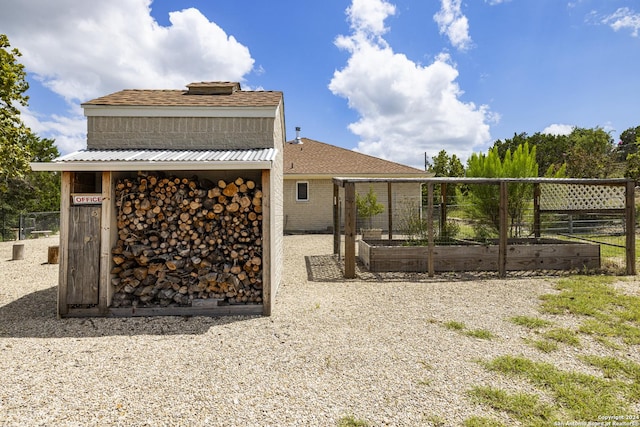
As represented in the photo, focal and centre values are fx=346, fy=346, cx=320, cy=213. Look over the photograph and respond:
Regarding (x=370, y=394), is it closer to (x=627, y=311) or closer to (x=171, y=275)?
(x=171, y=275)

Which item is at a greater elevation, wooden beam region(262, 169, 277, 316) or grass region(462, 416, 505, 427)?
wooden beam region(262, 169, 277, 316)

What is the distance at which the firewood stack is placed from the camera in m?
5.13

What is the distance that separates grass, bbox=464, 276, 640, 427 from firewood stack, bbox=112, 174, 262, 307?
340 cm

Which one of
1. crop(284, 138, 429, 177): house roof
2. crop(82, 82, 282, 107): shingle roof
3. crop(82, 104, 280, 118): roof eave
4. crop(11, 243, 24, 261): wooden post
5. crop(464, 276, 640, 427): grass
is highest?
crop(284, 138, 429, 177): house roof

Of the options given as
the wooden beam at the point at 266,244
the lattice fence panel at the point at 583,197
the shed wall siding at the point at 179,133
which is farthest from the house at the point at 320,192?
the wooden beam at the point at 266,244

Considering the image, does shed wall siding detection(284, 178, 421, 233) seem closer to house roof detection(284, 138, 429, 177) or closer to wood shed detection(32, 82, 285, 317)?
house roof detection(284, 138, 429, 177)

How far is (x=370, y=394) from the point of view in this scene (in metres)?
2.93

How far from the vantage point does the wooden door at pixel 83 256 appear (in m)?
4.94

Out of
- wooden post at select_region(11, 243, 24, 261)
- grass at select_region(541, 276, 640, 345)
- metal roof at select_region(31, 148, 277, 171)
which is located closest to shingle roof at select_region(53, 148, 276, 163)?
metal roof at select_region(31, 148, 277, 171)

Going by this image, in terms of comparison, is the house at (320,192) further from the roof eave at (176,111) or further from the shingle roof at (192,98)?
the roof eave at (176,111)

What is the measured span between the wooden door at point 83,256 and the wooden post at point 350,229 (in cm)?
431

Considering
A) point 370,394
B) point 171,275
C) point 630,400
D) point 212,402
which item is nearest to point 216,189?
point 171,275

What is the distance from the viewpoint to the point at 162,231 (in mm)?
5172

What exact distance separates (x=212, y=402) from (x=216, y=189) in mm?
3100
